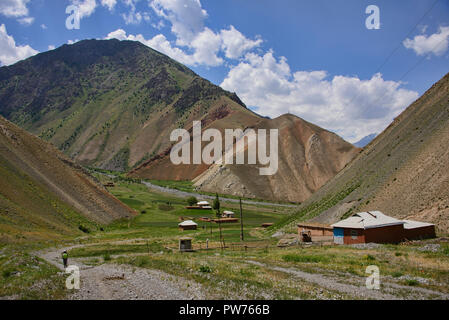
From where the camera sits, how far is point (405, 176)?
42031 mm

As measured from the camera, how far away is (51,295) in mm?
12500

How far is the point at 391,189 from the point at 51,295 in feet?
135

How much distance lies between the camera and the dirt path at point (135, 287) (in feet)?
41.5

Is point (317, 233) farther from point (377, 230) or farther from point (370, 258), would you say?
point (370, 258)

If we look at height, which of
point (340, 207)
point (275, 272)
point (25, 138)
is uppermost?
point (25, 138)

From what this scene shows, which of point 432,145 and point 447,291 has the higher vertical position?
point 432,145

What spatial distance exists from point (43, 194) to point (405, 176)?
49.9 metres

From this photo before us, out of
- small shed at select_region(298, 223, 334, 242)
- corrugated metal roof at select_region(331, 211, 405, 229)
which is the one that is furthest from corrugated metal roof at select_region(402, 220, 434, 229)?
small shed at select_region(298, 223, 334, 242)

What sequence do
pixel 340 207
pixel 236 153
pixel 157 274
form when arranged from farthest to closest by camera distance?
1. pixel 236 153
2. pixel 340 207
3. pixel 157 274

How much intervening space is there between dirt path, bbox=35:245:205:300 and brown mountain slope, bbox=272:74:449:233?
29.6m

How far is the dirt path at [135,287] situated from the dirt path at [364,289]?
20.6 ft
